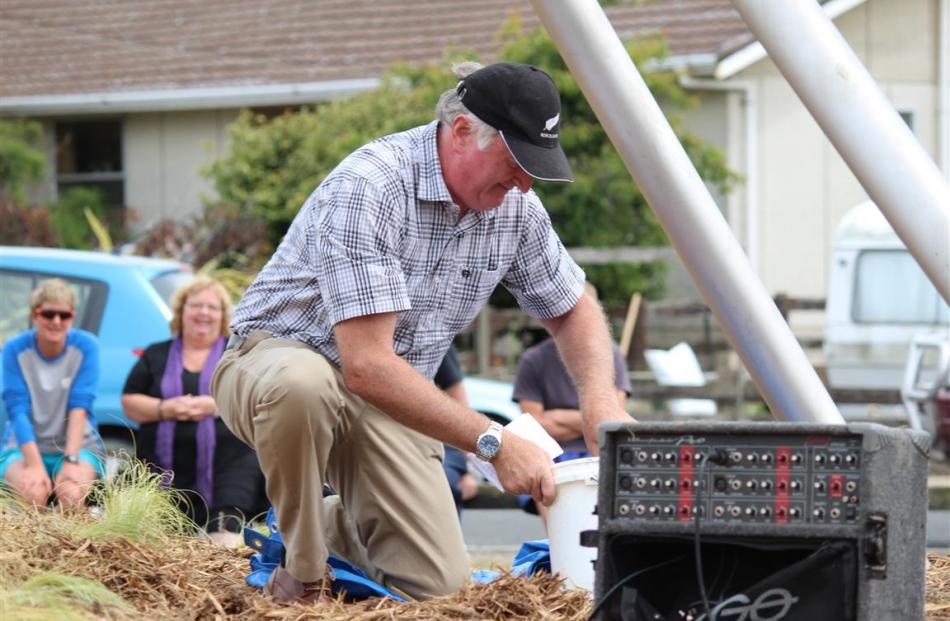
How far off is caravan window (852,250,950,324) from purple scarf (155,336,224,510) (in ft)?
31.6

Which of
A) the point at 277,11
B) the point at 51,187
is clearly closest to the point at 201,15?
the point at 277,11

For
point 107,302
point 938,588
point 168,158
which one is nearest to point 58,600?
point 938,588

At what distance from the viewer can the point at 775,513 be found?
335 cm

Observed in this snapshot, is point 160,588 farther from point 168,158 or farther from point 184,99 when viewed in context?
point 168,158

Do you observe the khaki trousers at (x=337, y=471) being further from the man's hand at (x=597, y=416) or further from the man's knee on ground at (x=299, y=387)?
the man's hand at (x=597, y=416)

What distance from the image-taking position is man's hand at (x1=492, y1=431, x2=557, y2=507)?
420cm

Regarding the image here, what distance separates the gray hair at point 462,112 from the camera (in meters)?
4.32

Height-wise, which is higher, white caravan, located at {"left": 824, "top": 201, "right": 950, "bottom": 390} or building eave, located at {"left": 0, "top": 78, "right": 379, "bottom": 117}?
building eave, located at {"left": 0, "top": 78, "right": 379, "bottom": 117}

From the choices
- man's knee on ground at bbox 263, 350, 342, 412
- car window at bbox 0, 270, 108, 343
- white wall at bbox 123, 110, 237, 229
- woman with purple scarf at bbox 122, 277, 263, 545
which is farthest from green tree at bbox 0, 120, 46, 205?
man's knee on ground at bbox 263, 350, 342, 412

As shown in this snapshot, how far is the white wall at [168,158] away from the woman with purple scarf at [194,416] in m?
13.0

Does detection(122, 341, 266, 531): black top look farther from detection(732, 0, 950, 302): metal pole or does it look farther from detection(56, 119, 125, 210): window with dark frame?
detection(56, 119, 125, 210): window with dark frame

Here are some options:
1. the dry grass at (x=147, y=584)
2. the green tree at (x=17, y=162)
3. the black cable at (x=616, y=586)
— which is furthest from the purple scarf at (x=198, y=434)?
the green tree at (x=17, y=162)

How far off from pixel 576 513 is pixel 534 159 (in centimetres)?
103

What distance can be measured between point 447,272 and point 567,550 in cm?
90
